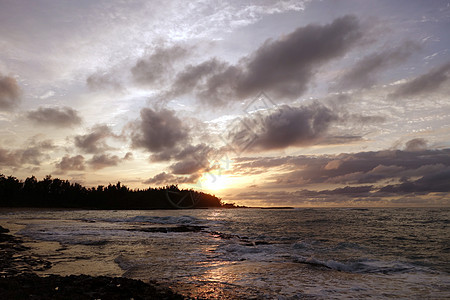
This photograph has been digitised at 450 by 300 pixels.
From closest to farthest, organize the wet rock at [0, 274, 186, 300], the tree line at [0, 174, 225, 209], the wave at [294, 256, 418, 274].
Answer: the wet rock at [0, 274, 186, 300]
the wave at [294, 256, 418, 274]
the tree line at [0, 174, 225, 209]

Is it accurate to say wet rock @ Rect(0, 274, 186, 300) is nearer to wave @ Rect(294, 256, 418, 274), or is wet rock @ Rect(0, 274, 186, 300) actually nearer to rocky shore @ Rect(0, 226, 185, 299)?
rocky shore @ Rect(0, 226, 185, 299)

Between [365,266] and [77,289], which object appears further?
[365,266]

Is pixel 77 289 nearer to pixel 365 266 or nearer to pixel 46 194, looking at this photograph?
pixel 365 266

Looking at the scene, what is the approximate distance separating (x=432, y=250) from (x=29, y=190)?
179736 millimetres

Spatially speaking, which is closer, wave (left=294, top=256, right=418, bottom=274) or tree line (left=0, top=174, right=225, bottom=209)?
wave (left=294, top=256, right=418, bottom=274)

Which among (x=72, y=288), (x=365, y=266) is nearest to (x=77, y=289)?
(x=72, y=288)

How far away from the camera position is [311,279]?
13.6 metres

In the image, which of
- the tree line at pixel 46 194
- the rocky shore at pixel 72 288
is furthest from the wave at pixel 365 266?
the tree line at pixel 46 194

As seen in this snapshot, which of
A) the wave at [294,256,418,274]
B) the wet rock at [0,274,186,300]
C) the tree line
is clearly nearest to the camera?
the wet rock at [0,274,186,300]

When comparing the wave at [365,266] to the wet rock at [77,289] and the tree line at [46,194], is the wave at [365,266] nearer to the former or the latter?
the wet rock at [77,289]

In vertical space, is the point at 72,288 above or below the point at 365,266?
above

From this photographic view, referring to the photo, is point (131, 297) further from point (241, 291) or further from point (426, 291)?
point (426, 291)

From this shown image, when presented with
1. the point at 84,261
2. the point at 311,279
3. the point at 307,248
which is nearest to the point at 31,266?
the point at 84,261

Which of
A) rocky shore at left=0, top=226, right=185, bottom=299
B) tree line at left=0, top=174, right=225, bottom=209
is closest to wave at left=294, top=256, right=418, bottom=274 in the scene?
rocky shore at left=0, top=226, right=185, bottom=299
